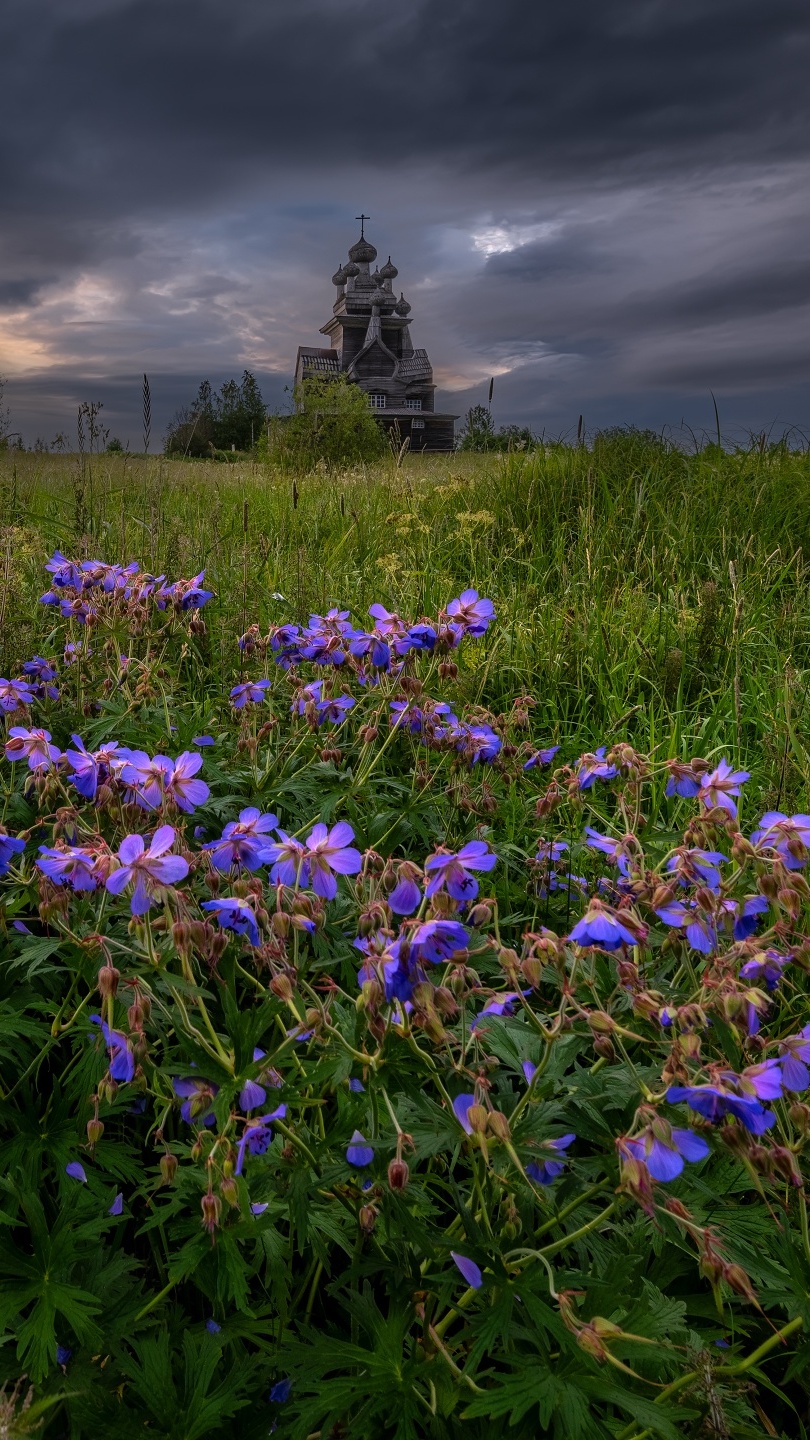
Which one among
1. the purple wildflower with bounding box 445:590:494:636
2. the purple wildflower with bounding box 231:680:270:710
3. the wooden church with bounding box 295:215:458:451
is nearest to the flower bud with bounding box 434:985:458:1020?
the purple wildflower with bounding box 445:590:494:636

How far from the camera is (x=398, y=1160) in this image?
3.33 feet

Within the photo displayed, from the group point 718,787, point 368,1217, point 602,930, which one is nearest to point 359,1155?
point 368,1217

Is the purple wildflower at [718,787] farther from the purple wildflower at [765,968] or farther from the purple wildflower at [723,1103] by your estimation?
the purple wildflower at [723,1103]

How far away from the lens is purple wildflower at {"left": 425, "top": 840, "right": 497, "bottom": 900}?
1.09 meters

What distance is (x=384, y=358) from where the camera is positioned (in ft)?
128

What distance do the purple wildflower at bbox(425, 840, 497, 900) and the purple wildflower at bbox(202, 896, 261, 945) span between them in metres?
0.23

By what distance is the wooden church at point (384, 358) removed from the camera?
3838cm

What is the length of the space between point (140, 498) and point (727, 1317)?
21.2 feet

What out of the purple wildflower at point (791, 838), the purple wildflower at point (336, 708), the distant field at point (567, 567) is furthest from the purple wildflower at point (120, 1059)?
the distant field at point (567, 567)

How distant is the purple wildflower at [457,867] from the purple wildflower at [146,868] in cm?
30

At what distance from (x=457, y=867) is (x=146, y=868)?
38 centimetres

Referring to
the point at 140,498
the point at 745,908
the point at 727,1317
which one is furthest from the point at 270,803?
the point at 140,498

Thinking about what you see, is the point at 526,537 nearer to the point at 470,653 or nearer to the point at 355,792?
the point at 470,653

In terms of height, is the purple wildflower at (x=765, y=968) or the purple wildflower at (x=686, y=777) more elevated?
the purple wildflower at (x=686, y=777)
